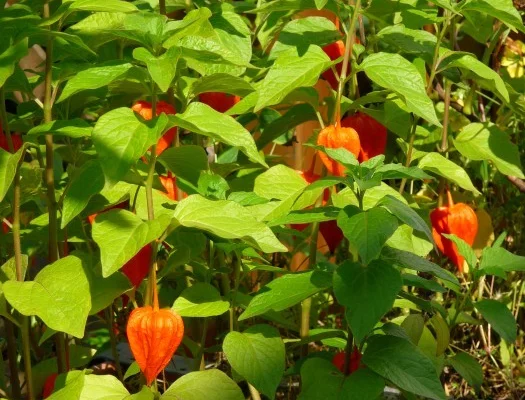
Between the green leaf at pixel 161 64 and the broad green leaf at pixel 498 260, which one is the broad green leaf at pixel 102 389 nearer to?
the green leaf at pixel 161 64

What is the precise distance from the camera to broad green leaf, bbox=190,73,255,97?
1231 millimetres

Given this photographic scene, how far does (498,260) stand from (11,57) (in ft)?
2.50

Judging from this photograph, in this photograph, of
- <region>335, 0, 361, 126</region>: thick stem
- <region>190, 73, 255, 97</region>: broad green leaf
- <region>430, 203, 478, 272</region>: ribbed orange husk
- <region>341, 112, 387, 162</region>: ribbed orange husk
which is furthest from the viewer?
<region>430, 203, 478, 272</region>: ribbed orange husk

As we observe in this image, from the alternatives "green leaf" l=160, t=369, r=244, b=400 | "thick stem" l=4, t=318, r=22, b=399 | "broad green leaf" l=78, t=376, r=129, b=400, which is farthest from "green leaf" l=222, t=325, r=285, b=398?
"thick stem" l=4, t=318, r=22, b=399

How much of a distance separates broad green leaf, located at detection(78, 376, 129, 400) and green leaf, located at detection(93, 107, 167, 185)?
314mm

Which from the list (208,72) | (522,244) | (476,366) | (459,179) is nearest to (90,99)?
(208,72)

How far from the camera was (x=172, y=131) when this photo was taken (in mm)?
1272

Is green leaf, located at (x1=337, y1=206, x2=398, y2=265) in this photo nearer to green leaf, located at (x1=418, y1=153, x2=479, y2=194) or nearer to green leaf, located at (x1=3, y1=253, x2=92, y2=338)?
green leaf, located at (x1=3, y1=253, x2=92, y2=338)

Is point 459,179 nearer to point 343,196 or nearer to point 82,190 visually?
point 343,196

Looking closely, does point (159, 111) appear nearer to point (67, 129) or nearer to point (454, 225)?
point (67, 129)

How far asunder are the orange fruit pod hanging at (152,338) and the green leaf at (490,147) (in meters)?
0.76

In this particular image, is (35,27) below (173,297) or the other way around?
the other way around

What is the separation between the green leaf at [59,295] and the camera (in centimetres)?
112

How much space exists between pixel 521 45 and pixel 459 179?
1134mm
